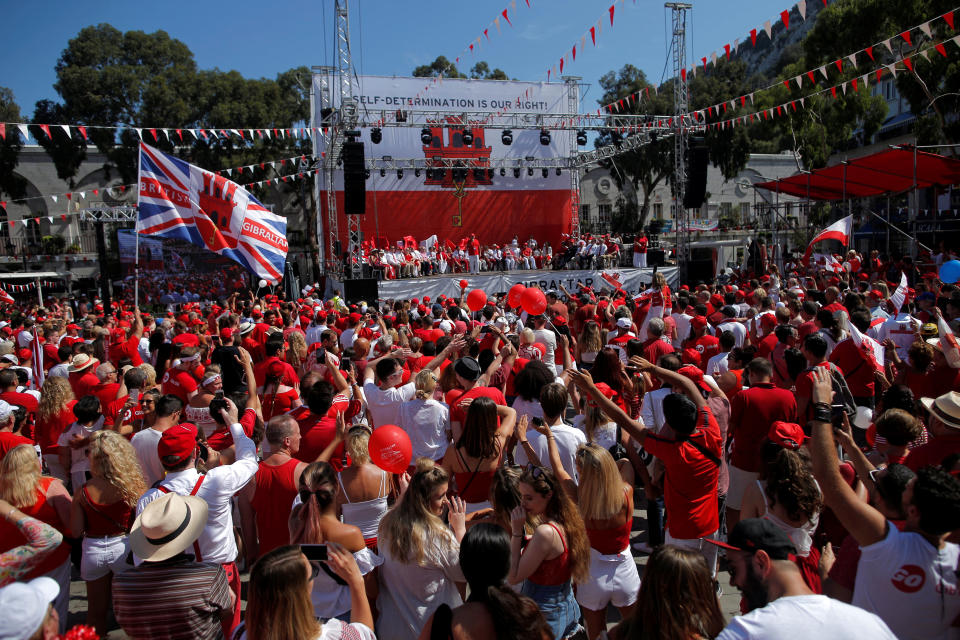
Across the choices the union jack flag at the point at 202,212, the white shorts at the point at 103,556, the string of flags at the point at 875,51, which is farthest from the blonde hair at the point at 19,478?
the string of flags at the point at 875,51

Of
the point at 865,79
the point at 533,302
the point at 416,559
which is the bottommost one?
the point at 416,559

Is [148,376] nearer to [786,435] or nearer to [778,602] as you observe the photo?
[786,435]

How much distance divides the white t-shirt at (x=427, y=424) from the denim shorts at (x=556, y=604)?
1.71 metres

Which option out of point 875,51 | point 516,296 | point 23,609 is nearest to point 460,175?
point 875,51

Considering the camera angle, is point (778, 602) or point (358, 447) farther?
point (358, 447)

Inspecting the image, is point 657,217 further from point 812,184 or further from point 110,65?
point 110,65

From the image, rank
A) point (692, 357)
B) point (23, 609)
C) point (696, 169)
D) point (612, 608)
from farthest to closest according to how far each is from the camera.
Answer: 1. point (696, 169)
2. point (692, 357)
3. point (612, 608)
4. point (23, 609)

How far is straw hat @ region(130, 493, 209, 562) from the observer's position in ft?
8.16

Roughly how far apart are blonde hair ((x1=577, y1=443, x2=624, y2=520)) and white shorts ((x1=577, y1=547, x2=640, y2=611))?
0.23 meters

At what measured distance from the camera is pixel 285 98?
33.6 meters

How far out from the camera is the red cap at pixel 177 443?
304 centimetres

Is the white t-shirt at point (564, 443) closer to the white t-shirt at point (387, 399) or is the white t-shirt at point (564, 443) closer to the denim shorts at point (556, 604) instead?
the denim shorts at point (556, 604)

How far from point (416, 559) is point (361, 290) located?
53.2ft

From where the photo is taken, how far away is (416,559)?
2.54m
